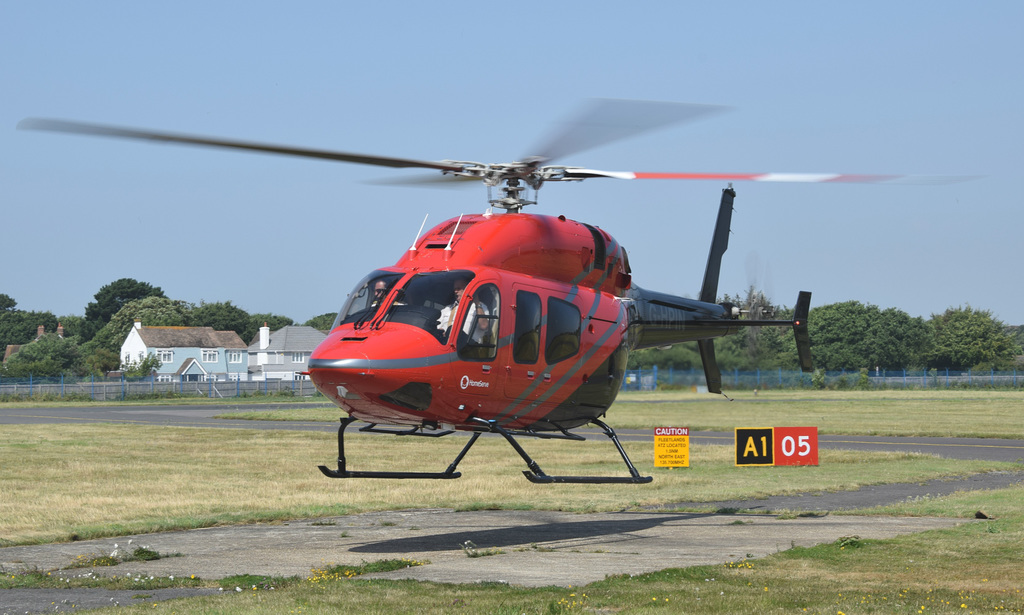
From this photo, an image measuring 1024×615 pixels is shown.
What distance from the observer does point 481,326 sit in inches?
558

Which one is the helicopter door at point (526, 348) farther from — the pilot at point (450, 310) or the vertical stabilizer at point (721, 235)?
the vertical stabilizer at point (721, 235)

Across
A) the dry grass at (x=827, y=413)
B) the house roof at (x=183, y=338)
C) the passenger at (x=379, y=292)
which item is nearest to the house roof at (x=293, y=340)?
the house roof at (x=183, y=338)

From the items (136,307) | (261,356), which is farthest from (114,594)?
(136,307)

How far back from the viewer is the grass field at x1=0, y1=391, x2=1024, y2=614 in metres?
10.8

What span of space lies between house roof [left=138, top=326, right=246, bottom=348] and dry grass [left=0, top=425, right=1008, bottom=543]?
93.7 meters

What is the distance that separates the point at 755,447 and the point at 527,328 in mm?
16196

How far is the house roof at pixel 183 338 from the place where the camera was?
426ft

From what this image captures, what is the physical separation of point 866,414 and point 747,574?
151 ft

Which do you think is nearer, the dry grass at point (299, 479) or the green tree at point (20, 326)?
the dry grass at point (299, 479)

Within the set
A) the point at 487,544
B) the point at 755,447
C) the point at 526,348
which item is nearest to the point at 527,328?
the point at 526,348

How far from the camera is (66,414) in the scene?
58156 mm

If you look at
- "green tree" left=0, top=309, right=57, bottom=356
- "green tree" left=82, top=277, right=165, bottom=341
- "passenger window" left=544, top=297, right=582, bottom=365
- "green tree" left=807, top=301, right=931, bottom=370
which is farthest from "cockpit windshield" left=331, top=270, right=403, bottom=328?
"green tree" left=0, top=309, right=57, bottom=356

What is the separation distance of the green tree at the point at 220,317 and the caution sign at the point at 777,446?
139m

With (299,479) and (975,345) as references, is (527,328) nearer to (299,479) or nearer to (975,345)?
(299,479)
